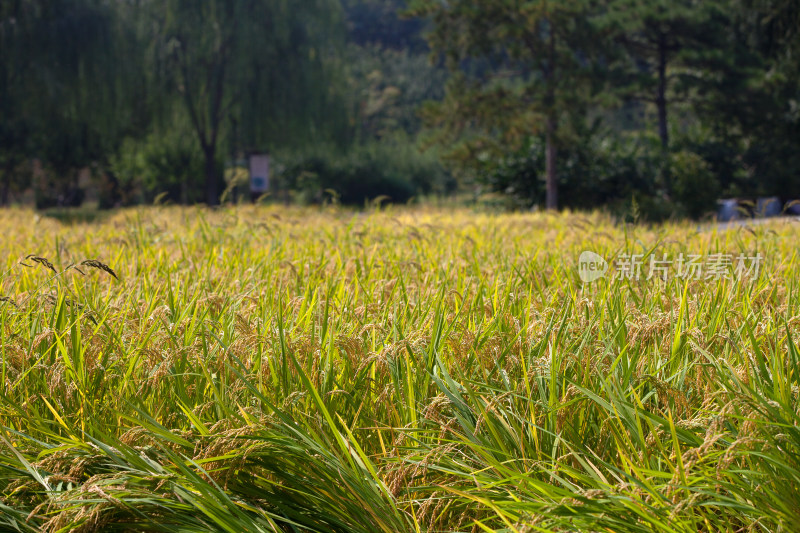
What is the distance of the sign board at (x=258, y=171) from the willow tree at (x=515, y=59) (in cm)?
416

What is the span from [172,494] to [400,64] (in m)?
58.6

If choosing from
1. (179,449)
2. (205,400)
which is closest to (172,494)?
(179,449)

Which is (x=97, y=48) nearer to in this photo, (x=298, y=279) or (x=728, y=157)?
(x=298, y=279)

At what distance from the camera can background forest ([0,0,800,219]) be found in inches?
626

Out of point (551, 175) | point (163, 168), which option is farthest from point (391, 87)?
point (551, 175)

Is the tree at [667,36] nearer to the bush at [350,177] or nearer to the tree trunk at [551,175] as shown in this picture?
the tree trunk at [551,175]

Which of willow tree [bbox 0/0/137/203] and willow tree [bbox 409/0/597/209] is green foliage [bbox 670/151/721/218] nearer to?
willow tree [bbox 409/0/597/209]

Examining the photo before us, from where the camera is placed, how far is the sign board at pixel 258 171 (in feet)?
53.4

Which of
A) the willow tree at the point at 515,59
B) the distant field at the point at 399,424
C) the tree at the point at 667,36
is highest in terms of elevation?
the tree at the point at 667,36

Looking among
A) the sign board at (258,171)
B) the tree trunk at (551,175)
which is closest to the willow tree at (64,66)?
the sign board at (258,171)

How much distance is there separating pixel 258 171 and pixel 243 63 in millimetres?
→ 4162

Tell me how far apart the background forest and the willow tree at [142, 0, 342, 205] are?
0.04 meters

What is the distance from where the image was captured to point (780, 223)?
7.07 m

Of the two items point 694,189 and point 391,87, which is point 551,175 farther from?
point 391,87
